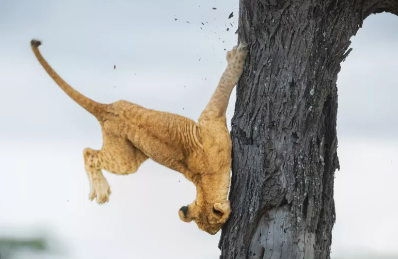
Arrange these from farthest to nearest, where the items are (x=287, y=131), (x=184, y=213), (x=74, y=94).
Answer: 1. (x=74, y=94)
2. (x=184, y=213)
3. (x=287, y=131)

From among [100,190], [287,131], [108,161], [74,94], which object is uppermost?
[74,94]

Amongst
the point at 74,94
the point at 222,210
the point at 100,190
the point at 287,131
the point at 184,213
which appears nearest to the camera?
the point at 287,131

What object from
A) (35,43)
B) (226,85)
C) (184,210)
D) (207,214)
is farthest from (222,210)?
(35,43)

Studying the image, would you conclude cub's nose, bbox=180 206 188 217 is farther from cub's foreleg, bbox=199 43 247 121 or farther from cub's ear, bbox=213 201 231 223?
cub's foreleg, bbox=199 43 247 121

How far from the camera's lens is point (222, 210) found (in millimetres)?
6379

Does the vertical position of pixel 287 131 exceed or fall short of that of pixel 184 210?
it exceeds it

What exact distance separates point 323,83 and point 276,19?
0.71m

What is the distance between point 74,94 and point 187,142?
1.18m

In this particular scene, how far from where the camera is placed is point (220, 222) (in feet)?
21.2

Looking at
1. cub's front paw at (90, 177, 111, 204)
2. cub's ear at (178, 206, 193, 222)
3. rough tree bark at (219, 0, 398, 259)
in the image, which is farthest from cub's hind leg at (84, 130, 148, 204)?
rough tree bark at (219, 0, 398, 259)

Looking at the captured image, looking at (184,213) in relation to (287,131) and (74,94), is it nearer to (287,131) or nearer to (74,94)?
(287,131)

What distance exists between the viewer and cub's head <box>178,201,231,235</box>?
6404 millimetres

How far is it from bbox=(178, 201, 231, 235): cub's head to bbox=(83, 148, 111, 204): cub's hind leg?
2.55 feet

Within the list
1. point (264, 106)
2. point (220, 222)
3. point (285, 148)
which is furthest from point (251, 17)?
point (220, 222)
